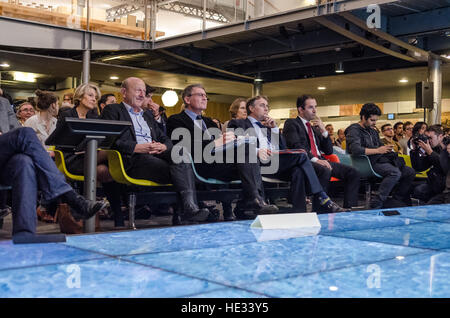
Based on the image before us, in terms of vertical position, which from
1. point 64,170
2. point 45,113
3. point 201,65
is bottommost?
point 64,170

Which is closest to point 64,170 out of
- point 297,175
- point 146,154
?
point 146,154

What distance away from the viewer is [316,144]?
4832 mm

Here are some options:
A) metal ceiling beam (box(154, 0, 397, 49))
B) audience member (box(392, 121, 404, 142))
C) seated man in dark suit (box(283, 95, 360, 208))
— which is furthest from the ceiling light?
metal ceiling beam (box(154, 0, 397, 49))

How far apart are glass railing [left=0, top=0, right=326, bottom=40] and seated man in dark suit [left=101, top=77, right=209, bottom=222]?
584 centimetres

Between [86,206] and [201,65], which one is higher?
[201,65]

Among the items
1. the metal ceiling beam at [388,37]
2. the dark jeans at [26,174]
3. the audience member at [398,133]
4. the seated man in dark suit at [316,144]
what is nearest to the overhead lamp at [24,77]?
the metal ceiling beam at [388,37]

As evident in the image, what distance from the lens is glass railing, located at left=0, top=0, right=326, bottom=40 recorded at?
949cm

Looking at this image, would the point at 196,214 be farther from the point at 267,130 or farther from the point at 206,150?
the point at 267,130

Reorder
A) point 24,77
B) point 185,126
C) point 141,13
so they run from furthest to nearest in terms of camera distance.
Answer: point 24,77
point 141,13
point 185,126

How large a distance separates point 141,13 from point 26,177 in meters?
8.98

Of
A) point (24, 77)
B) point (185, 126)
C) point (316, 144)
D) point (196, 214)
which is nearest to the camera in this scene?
point (196, 214)

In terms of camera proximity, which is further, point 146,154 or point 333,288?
point 146,154

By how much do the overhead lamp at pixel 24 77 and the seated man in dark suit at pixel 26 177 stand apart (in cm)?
1314
